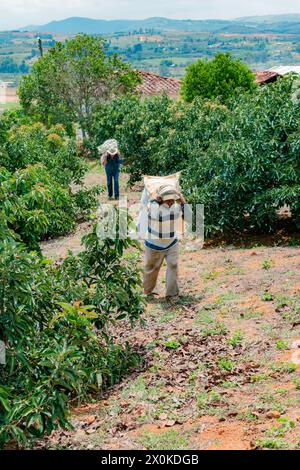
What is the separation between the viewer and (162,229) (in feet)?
25.8

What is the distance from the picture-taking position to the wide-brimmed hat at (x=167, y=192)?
764cm

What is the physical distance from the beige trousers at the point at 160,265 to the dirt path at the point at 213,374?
214mm

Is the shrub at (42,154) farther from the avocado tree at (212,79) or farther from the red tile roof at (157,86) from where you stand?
the red tile roof at (157,86)

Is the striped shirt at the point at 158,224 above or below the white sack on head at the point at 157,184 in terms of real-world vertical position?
below

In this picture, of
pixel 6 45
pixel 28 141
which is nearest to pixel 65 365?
pixel 28 141

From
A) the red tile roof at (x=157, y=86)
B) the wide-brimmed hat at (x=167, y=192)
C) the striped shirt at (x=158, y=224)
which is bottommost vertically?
the red tile roof at (x=157, y=86)

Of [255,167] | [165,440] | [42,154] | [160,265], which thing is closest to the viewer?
[165,440]

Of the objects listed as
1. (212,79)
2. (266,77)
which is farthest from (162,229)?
(266,77)

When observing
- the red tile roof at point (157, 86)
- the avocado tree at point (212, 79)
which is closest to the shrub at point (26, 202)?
the avocado tree at point (212, 79)

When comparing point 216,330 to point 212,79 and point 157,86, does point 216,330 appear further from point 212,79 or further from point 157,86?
point 157,86

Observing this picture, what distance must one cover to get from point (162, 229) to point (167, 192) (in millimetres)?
482

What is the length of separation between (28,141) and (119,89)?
16.4 m

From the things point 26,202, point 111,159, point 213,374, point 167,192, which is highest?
point 26,202

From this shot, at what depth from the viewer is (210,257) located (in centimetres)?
1020
